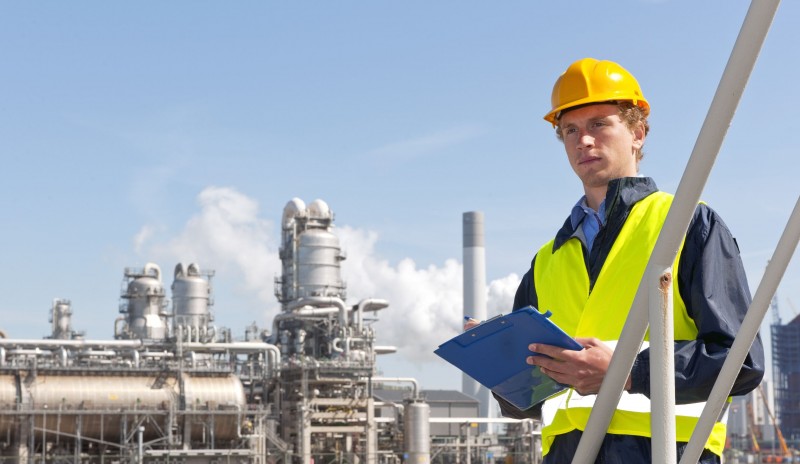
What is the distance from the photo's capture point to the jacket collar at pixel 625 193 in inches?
124

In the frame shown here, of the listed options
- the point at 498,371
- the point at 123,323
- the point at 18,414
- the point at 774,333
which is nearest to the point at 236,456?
the point at 18,414

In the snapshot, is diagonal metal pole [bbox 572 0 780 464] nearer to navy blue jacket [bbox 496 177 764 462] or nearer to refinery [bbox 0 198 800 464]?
navy blue jacket [bbox 496 177 764 462]

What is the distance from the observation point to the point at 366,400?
46594mm

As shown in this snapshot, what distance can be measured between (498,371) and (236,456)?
40803 mm

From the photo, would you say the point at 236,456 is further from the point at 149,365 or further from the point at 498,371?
the point at 498,371

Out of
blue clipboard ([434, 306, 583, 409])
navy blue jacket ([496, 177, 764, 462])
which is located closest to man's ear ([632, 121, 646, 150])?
navy blue jacket ([496, 177, 764, 462])

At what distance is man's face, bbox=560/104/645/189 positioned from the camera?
3236mm

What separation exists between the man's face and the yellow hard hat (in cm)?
5

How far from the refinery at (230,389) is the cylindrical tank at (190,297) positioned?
0.07 metres

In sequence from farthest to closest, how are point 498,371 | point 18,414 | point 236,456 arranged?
point 236,456, point 18,414, point 498,371

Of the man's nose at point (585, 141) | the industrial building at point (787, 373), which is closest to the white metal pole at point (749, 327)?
the man's nose at point (585, 141)

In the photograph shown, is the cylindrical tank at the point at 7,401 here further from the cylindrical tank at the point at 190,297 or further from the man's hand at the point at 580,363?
→ the man's hand at the point at 580,363

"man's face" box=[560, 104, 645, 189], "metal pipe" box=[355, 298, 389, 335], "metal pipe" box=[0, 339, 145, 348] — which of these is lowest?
"man's face" box=[560, 104, 645, 189]

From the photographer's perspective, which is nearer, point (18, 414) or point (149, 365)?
point (18, 414)
